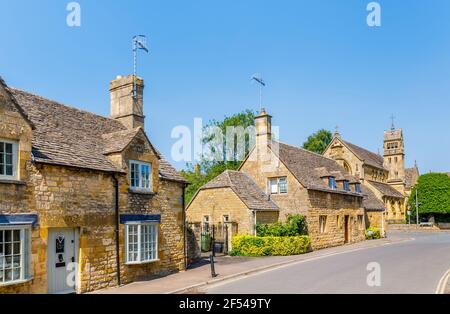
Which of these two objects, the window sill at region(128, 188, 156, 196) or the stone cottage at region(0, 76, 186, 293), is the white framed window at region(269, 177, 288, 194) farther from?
the window sill at region(128, 188, 156, 196)

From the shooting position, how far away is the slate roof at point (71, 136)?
47.2 feet

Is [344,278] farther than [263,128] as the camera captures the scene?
No

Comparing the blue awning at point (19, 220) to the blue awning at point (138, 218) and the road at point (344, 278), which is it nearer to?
the blue awning at point (138, 218)

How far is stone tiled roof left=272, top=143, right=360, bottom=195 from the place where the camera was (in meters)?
30.7

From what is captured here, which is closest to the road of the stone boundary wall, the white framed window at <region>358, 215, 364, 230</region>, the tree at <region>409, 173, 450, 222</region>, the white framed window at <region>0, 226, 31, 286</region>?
the white framed window at <region>0, 226, 31, 286</region>

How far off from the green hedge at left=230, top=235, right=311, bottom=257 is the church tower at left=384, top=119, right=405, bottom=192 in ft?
173

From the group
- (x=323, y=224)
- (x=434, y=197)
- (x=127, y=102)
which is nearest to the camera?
(x=127, y=102)

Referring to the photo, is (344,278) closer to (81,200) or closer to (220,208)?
(81,200)

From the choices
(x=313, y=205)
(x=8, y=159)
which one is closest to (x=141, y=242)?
(x=8, y=159)

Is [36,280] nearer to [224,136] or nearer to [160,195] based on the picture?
[160,195]

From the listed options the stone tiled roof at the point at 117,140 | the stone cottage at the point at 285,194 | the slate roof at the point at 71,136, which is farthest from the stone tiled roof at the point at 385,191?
the stone tiled roof at the point at 117,140

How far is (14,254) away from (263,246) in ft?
53.5

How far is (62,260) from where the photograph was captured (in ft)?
45.5
